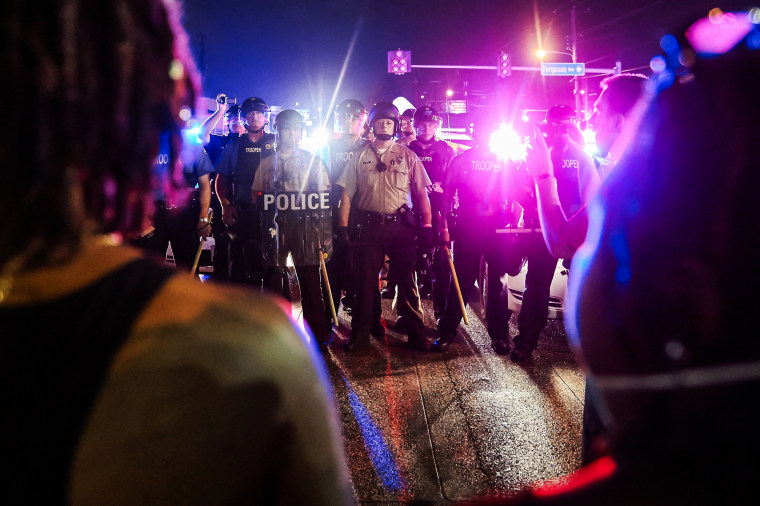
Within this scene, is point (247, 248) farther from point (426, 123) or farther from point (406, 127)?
point (406, 127)

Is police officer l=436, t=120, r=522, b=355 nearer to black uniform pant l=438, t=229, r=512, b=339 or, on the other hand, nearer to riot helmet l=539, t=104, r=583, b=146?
black uniform pant l=438, t=229, r=512, b=339

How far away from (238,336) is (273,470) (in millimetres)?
202

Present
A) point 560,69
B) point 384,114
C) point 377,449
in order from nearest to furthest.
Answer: point 377,449
point 384,114
point 560,69

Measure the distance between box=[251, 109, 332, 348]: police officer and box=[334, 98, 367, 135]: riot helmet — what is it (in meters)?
1.62

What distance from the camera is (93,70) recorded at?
726 millimetres

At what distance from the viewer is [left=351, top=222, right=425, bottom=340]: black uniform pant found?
6266 millimetres

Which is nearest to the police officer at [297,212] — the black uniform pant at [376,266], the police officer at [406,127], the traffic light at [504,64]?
the black uniform pant at [376,266]

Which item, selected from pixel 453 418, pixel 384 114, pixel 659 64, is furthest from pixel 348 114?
pixel 659 64

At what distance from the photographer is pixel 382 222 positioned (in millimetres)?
6340

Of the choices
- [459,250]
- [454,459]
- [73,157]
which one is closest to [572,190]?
[459,250]

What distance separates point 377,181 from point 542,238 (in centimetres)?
206

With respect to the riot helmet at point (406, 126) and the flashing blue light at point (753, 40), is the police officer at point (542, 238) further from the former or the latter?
the flashing blue light at point (753, 40)

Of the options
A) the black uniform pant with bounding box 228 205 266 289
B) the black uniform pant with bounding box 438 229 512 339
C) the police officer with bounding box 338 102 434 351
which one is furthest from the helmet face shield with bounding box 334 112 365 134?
the black uniform pant with bounding box 438 229 512 339

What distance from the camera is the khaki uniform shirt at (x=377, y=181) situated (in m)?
6.36
